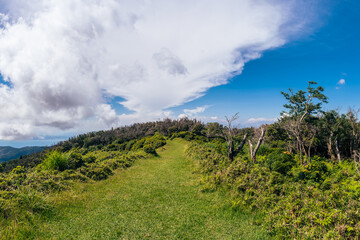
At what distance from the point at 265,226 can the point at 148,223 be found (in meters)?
3.76

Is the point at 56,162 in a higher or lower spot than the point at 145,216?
higher

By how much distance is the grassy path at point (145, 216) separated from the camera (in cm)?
504

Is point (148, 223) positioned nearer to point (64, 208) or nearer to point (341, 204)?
point (64, 208)

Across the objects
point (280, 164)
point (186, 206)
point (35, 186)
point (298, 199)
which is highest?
point (35, 186)

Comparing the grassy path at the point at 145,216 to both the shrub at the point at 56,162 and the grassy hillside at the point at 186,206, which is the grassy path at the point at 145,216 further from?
the shrub at the point at 56,162

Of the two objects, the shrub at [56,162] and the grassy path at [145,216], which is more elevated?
the shrub at [56,162]

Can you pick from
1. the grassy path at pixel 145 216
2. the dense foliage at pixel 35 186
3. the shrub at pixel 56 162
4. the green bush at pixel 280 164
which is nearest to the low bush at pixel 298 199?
the green bush at pixel 280 164

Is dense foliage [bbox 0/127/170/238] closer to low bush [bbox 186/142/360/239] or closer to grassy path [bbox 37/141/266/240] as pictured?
grassy path [bbox 37/141/266/240]

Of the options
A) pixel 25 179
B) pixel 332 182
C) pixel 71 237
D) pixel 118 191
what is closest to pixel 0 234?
pixel 71 237

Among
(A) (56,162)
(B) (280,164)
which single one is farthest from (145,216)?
(B) (280,164)

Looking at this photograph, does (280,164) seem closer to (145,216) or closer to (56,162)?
(145,216)

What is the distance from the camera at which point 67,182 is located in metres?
8.05

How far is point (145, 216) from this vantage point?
609 cm

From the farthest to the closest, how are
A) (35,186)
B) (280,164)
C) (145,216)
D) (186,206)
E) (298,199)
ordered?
(280,164), (35,186), (186,206), (145,216), (298,199)
